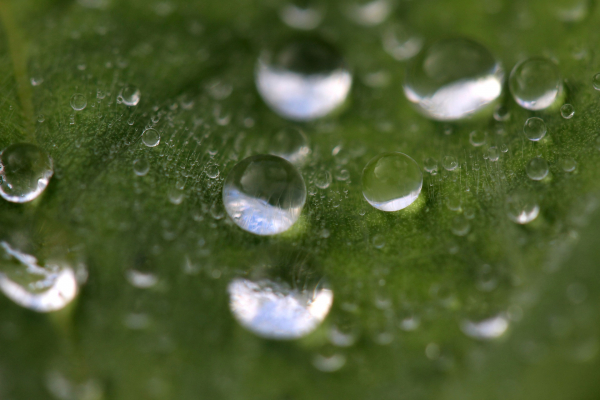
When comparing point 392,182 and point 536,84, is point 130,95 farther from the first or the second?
point 536,84

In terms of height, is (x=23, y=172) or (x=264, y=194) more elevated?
(x=264, y=194)

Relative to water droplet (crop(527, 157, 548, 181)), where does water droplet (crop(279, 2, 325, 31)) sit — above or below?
above

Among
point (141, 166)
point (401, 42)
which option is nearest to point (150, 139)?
point (141, 166)

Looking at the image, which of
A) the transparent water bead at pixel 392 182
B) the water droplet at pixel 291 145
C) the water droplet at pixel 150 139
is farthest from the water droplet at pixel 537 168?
the water droplet at pixel 150 139

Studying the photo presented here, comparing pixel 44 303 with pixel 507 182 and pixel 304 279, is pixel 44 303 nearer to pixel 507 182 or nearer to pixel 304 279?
pixel 304 279

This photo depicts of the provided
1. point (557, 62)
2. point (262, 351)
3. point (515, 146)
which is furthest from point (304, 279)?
point (557, 62)

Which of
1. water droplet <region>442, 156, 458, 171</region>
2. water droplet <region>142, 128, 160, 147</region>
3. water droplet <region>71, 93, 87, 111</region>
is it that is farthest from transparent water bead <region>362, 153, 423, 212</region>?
water droplet <region>71, 93, 87, 111</region>

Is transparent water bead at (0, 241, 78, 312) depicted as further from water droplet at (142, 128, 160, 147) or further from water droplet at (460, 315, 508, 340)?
water droplet at (460, 315, 508, 340)
